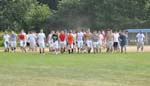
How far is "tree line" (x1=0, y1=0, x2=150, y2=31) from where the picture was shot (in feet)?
228

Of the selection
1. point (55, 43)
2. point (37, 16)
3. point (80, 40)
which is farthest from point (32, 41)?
point (37, 16)

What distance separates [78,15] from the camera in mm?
74625

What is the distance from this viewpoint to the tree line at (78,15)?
69.5 metres

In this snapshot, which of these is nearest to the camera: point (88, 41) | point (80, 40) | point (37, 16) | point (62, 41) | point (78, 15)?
point (62, 41)

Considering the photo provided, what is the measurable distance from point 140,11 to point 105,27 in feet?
20.5

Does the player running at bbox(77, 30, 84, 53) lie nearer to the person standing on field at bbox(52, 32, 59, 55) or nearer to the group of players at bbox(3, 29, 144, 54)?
the group of players at bbox(3, 29, 144, 54)

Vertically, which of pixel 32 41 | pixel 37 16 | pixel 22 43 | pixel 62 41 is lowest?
pixel 37 16

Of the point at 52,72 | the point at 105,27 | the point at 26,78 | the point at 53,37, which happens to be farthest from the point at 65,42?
the point at 105,27

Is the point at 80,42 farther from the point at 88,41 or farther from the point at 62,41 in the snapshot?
the point at 62,41

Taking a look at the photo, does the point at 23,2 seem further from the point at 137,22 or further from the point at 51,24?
the point at 137,22

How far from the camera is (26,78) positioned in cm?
1723

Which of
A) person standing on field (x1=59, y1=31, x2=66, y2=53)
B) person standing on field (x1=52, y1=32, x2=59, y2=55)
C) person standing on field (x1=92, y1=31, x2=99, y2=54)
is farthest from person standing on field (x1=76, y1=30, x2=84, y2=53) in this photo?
person standing on field (x1=52, y1=32, x2=59, y2=55)

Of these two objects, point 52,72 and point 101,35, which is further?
point 101,35

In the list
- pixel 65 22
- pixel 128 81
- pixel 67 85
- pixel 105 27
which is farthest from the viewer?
pixel 65 22
